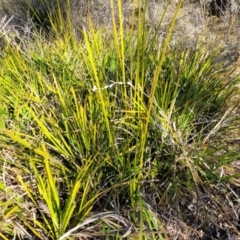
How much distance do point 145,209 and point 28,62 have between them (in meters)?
0.80

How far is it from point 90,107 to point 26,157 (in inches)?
9.6

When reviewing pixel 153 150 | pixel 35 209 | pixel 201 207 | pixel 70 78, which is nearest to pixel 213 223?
pixel 201 207

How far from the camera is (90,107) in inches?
45.6

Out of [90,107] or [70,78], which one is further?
[70,78]

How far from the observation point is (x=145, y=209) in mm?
966

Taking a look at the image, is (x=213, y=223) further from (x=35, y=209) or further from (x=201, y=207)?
(x=35, y=209)

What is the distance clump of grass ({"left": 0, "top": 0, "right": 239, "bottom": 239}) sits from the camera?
2.98 feet

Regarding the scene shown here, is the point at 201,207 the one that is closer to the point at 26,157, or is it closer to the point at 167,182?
the point at 167,182

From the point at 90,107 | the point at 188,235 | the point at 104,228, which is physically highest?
the point at 90,107

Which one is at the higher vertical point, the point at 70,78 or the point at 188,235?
the point at 70,78

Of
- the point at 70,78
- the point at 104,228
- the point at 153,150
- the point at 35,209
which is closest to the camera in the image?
the point at 104,228

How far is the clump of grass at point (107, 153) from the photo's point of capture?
91cm

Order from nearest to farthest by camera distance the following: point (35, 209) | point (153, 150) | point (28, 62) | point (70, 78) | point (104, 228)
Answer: point (104, 228), point (35, 209), point (153, 150), point (70, 78), point (28, 62)

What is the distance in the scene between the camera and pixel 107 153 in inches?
39.7
